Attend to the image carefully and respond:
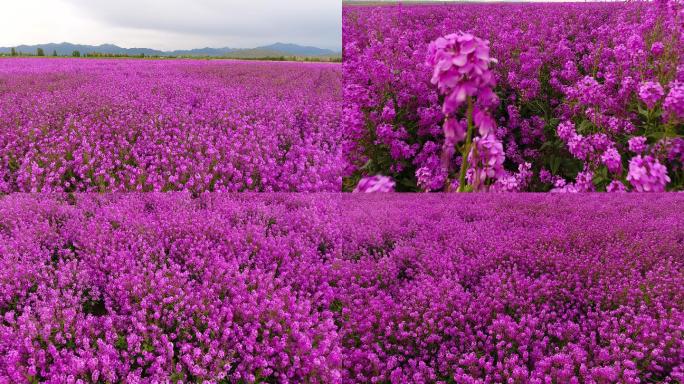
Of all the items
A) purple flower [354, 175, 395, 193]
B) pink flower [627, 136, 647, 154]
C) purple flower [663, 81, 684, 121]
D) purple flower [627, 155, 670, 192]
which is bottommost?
purple flower [354, 175, 395, 193]

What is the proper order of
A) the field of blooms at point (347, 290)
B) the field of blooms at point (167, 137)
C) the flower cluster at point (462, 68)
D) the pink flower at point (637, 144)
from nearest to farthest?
the flower cluster at point (462, 68)
the field of blooms at point (347, 290)
the pink flower at point (637, 144)
the field of blooms at point (167, 137)

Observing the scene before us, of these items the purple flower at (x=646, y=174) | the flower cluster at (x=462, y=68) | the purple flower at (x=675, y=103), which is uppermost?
the flower cluster at (x=462, y=68)

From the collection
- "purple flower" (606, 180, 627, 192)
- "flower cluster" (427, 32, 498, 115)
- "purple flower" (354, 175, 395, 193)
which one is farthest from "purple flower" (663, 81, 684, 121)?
"flower cluster" (427, 32, 498, 115)

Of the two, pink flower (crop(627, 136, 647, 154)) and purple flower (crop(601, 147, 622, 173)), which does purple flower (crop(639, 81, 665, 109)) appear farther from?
purple flower (crop(601, 147, 622, 173))

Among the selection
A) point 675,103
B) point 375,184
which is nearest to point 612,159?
point 675,103

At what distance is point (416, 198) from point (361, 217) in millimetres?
450

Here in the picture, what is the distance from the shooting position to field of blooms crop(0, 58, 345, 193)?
177 inches

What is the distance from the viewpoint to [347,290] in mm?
2975

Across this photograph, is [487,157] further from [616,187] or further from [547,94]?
[616,187]

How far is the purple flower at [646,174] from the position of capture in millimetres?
3143

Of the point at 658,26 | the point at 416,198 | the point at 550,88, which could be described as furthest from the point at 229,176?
the point at 658,26

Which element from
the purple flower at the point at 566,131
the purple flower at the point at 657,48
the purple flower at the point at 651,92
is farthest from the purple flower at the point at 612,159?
the purple flower at the point at 657,48

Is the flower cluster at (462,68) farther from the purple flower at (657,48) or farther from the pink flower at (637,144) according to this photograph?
the purple flower at (657,48)

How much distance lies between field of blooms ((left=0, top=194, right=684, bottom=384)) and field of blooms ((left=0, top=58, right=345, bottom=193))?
0.69 metres
